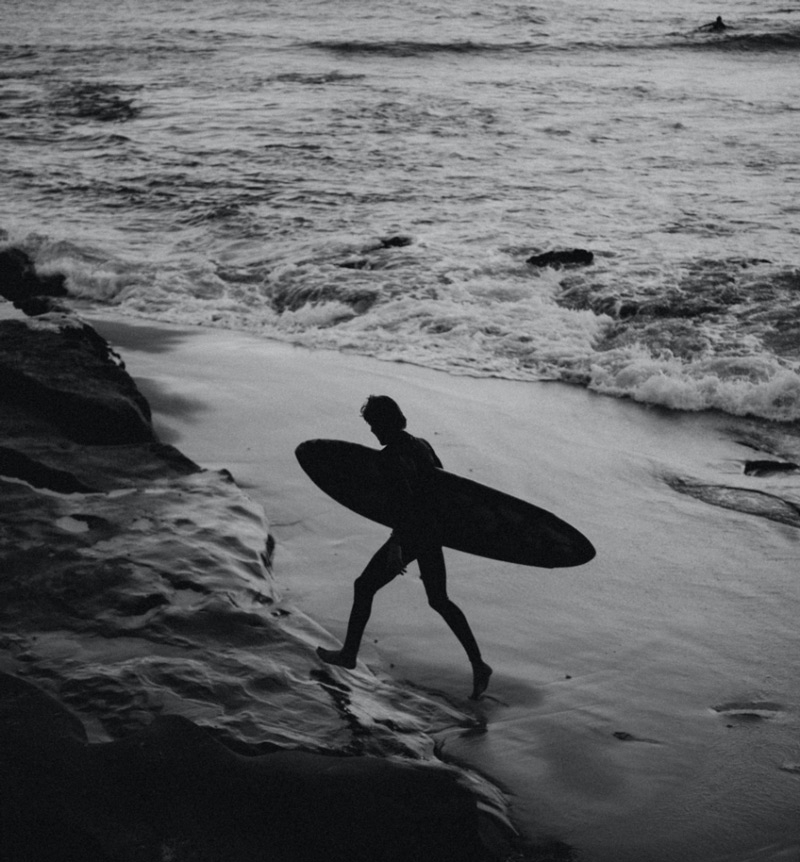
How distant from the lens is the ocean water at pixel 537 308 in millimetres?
4305

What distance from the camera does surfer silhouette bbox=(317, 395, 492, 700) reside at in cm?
434

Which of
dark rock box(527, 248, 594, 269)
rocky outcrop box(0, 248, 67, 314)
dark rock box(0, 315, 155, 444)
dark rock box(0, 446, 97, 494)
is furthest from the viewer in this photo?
dark rock box(527, 248, 594, 269)

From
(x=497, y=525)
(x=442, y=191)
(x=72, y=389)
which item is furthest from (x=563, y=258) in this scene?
(x=497, y=525)

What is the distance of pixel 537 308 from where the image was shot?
11.4 meters

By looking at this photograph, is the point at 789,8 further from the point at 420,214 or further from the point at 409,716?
the point at 409,716

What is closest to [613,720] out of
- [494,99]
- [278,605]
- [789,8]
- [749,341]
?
[278,605]

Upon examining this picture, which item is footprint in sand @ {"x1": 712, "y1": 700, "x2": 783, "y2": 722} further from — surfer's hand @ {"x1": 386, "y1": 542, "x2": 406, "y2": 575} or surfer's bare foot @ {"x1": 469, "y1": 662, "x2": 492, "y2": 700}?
surfer's hand @ {"x1": 386, "y1": 542, "x2": 406, "y2": 575}

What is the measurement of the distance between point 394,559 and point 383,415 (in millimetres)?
643

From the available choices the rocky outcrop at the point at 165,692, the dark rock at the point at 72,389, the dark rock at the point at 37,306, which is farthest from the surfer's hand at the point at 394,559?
the dark rock at the point at 37,306

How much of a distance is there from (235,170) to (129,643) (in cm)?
1513

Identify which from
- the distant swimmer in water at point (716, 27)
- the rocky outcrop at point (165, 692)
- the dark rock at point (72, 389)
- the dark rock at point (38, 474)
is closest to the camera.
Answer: the rocky outcrop at point (165, 692)

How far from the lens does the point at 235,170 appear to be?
18188mm

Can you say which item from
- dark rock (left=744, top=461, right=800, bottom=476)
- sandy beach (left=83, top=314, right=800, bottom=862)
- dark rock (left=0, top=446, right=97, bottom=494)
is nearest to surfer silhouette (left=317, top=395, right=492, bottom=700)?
sandy beach (left=83, top=314, right=800, bottom=862)

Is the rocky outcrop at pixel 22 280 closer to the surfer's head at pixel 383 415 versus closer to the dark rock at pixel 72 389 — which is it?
the dark rock at pixel 72 389
